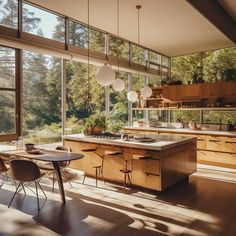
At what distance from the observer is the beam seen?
490 cm

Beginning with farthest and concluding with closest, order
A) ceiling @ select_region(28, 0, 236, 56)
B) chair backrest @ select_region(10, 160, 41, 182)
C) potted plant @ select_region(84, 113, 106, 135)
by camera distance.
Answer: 1. potted plant @ select_region(84, 113, 106, 135)
2. ceiling @ select_region(28, 0, 236, 56)
3. chair backrest @ select_region(10, 160, 41, 182)

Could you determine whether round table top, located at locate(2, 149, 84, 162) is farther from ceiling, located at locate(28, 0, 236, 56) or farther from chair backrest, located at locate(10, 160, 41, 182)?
ceiling, located at locate(28, 0, 236, 56)

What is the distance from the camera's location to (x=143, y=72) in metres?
8.67

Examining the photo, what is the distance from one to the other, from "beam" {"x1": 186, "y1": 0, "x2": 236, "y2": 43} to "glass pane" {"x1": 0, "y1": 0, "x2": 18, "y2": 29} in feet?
10.7

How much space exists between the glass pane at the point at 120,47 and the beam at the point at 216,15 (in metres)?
2.91

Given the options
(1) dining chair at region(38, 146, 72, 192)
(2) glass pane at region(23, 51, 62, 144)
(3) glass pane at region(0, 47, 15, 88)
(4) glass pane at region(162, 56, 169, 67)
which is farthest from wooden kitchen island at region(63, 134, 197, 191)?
(4) glass pane at region(162, 56, 169, 67)

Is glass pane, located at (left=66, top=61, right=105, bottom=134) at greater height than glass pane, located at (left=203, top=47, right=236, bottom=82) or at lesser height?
lesser

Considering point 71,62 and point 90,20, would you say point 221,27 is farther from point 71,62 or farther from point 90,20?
point 71,62

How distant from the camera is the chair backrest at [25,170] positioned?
12.5 feet

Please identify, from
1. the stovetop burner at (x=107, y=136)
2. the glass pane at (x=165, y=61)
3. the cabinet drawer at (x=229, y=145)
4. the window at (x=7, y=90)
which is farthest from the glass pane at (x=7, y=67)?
the glass pane at (x=165, y=61)

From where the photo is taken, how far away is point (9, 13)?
515 cm

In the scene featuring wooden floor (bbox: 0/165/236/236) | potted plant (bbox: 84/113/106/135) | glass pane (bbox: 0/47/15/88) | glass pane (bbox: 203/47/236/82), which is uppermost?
glass pane (bbox: 203/47/236/82)

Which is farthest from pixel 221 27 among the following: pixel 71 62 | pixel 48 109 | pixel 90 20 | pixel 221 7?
pixel 48 109

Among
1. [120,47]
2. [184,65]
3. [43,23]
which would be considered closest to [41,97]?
[43,23]
